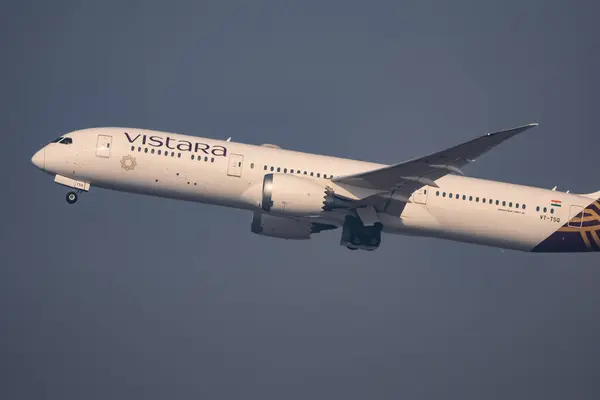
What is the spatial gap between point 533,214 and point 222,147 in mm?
14989

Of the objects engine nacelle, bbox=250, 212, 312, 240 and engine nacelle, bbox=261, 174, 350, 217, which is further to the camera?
engine nacelle, bbox=250, 212, 312, 240

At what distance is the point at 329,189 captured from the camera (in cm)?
5597

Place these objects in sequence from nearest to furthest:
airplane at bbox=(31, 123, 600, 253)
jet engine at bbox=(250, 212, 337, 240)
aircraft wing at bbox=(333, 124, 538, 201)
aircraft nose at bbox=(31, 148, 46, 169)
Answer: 1. aircraft wing at bbox=(333, 124, 538, 201)
2. airplane at bbox=(31, 123, 600, 253)
3. aircraft nose at bbox=(31, 148, 46, 169)
4. jet engine at bbox=(250, 212, 337, 240)

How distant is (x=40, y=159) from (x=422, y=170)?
58.7ft

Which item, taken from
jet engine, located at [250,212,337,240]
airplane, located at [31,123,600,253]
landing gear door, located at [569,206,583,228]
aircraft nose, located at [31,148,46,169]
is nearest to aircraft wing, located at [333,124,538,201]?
airplane, located at [31,123,600,253]

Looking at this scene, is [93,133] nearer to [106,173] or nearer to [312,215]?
[106,173]

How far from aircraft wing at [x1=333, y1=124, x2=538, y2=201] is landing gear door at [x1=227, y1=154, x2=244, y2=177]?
4330 mm

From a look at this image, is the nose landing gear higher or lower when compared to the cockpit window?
lower

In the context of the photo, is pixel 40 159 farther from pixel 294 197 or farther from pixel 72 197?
pixel 294 197

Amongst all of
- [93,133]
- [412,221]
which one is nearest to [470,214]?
[412,221]

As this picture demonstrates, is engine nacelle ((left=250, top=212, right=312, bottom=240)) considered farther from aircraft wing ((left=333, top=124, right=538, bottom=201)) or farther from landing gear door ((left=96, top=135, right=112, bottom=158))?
landing gear door ((left=96, top=135, right=112, bottom=158))

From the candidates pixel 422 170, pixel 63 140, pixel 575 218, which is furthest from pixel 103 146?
pixel 575 218

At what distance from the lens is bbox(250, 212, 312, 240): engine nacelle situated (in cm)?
6109

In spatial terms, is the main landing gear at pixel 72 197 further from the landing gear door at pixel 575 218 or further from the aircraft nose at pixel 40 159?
the landing gear door at pixel 575 218
